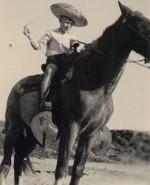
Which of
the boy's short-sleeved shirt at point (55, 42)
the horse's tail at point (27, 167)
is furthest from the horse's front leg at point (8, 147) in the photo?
the boy's short-sleeved shirt at point (55, 42)

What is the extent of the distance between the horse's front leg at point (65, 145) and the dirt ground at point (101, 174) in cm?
17

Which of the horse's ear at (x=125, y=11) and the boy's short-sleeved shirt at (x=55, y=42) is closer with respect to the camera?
the horse's ear at (x=125, y=11)

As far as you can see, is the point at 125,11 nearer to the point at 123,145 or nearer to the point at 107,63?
the point at 107,63

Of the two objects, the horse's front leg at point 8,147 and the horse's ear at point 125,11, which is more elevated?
the horse's ear at point 125,11

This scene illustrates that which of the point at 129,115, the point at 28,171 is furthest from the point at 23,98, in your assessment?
the point at 129,115

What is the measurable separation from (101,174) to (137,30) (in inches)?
74.3

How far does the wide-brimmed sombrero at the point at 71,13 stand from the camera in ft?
13.6

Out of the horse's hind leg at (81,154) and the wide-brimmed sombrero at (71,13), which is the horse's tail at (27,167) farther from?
the wide-brimmed sombrero at (71,13)

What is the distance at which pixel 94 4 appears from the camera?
4.80 meters

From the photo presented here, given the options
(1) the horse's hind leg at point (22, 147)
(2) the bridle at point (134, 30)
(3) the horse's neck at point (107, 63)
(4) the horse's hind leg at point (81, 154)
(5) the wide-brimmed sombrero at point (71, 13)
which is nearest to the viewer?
(2) the bridle at point (134, 30)

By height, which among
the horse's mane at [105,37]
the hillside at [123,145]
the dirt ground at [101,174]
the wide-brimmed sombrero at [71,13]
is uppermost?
the wide-brimmed sombrero at [71,13]

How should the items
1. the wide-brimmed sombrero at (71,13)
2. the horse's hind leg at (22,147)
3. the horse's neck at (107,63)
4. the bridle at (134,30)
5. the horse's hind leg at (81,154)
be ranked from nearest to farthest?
the bridle at (134,30) < the horse's neck at (107,63) < the horse's hind leg at (81,154) < the wide-brimmed sombrero at (71,13) < the horse's hind leg at (22,147)

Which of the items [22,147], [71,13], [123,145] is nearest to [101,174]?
[123,145]

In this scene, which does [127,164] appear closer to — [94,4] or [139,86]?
[139,86]
